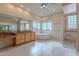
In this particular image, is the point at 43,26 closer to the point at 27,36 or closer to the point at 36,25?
the point at 36,25

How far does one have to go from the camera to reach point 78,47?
3.37 metres

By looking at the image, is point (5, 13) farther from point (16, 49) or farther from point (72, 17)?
point (72, 17)

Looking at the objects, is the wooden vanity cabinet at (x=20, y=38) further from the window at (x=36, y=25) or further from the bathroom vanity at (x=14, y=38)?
the window at (x=36, y=25)

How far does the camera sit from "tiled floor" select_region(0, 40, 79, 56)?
2875 mm

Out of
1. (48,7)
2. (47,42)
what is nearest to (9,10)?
(48,7)

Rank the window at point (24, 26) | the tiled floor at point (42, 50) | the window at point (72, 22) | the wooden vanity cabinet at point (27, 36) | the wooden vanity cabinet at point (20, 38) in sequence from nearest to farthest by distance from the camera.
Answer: the tiled floor at point (42, 50), the window at point (72, 22), the window at point (24, 26), the wooden vanity cabinet at point (27, 36), the wooden vanity cabinet at point (20, 38)

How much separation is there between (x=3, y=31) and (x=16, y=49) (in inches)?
23.2

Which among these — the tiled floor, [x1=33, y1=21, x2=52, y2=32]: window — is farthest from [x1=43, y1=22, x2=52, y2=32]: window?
the tiled floor

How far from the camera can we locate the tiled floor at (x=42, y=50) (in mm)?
A: 2875

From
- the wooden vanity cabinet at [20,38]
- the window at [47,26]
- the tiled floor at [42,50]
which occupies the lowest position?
the tiled floor at [42,50]

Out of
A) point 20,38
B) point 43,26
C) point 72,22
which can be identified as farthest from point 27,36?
point 72,22

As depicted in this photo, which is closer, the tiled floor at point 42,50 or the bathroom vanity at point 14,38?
the tiled floor at point 42,50

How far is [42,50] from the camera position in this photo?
3.06 meters

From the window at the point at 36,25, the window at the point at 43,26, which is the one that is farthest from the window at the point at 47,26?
the window at the point at 36,25
